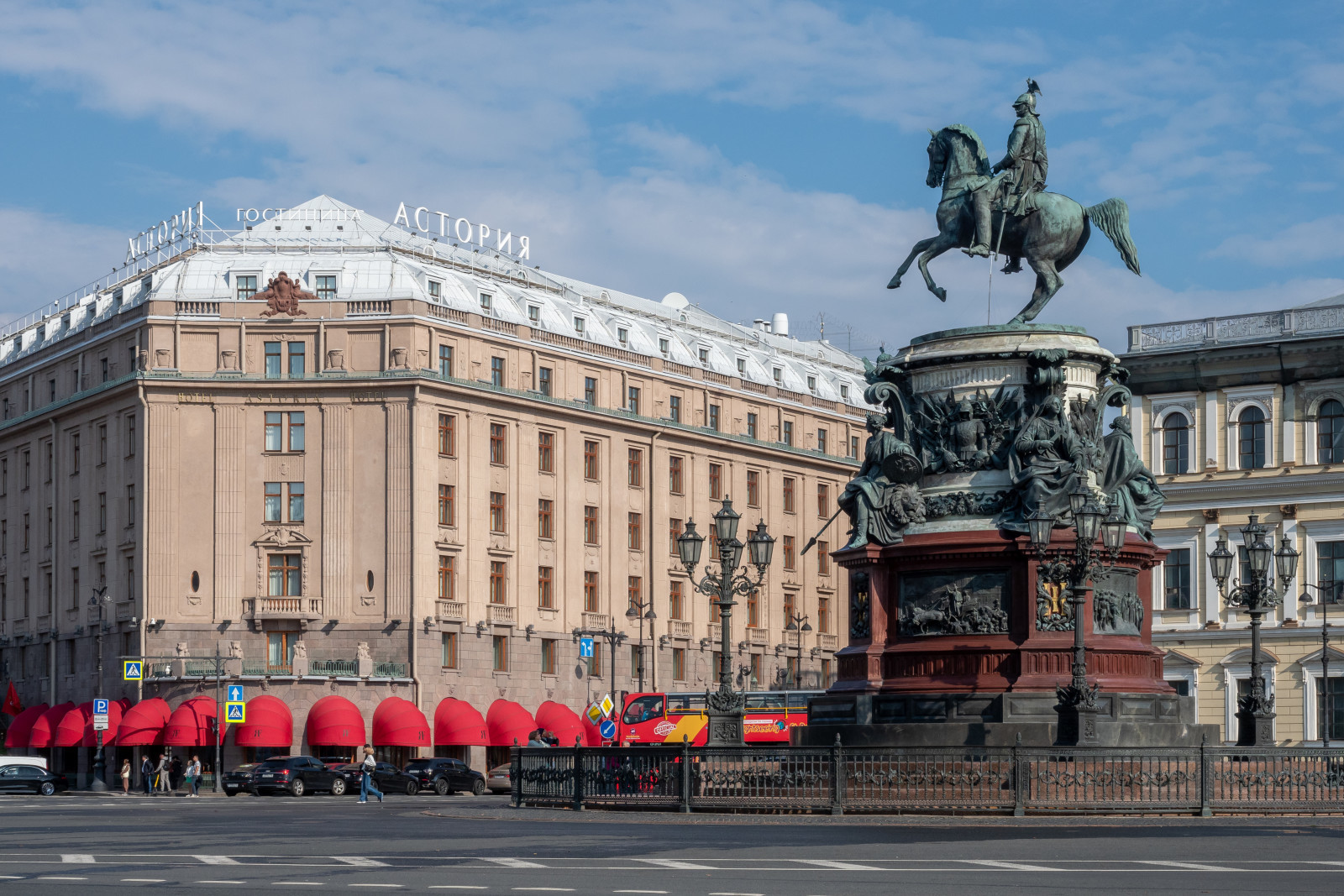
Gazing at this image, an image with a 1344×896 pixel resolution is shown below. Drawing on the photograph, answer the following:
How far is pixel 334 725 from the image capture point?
8081 centimetres

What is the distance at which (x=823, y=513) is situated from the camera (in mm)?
110000

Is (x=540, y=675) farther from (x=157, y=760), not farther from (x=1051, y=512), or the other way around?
(x=1051, y=512)

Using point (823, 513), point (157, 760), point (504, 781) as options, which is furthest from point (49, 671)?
point (823, 513)

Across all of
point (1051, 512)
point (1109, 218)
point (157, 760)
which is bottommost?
point (157, 760)

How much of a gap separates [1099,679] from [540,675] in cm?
5659

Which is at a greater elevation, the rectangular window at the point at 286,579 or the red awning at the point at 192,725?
the rectangular window at the point at 286,579

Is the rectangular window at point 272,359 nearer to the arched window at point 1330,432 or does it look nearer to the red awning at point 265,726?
the red awning at point 265,726

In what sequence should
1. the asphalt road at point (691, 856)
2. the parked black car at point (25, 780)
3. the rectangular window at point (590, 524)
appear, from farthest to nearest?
A: the rectangular window at point (590, 524), the parked black car at point (25, 780), the asphalt road at point (691, 856)

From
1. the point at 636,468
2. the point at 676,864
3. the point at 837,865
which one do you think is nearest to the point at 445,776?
the point at 636,468

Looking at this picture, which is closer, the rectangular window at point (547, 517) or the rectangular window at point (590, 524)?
the rectangular window at point (547, 517)

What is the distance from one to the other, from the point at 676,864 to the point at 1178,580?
196 feet

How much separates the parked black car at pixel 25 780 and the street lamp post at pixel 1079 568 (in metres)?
49.8

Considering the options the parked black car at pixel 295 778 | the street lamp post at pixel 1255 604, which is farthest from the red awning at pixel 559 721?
the street lamp post at pixel 1255 604

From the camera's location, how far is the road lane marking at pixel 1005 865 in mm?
21766
